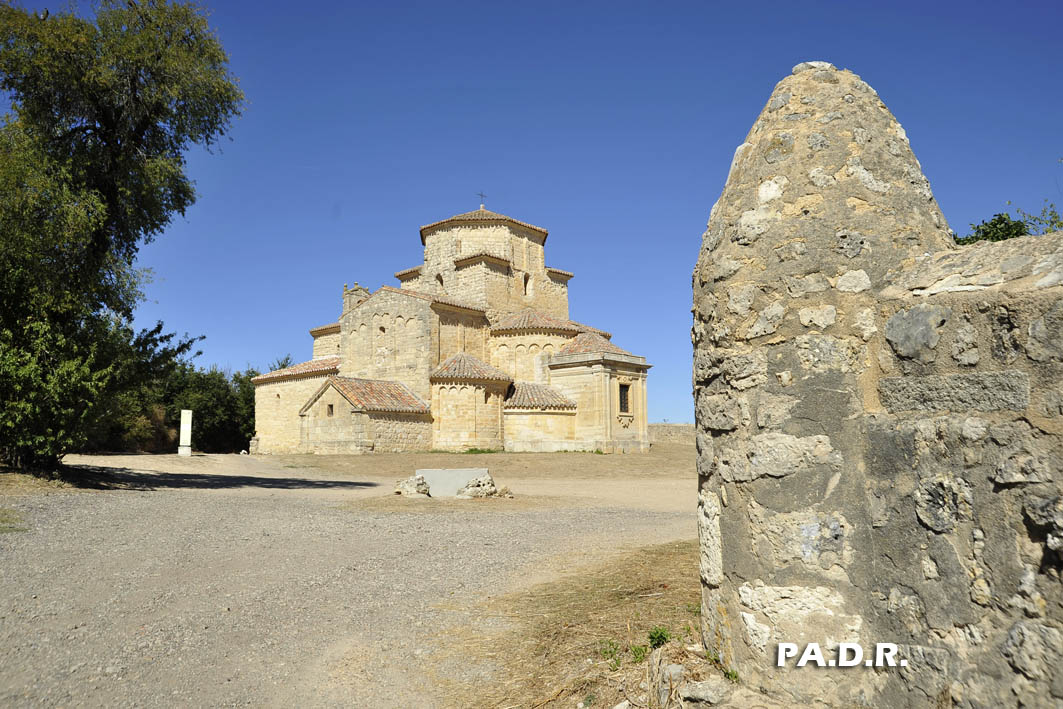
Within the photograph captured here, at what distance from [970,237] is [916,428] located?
15058mm

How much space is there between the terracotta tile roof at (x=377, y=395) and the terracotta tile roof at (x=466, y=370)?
5.13 ft

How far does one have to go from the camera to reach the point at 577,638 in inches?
189

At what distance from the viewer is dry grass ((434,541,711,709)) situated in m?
3.93

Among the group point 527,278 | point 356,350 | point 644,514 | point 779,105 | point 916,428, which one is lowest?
point 644,514

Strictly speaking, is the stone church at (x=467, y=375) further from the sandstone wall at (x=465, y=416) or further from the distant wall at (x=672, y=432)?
the distant wall at (x=672, y=432)

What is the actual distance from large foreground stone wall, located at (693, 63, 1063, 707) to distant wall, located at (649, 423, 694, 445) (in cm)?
3516

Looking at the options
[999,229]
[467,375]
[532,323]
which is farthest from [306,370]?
[999,229]

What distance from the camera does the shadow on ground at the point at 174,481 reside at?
49.7 ft

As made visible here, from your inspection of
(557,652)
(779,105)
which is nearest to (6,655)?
(557,652)

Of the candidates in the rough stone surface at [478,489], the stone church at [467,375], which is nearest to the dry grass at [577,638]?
the rough stone surface at [478,489]

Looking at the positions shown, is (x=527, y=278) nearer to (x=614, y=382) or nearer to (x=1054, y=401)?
(x=614, y=382)

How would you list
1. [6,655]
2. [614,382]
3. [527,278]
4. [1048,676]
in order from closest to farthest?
[1048,676]
[6,655]
[614,382]
[527,278]

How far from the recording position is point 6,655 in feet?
14.8

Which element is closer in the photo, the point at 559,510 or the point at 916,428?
the point at 916,428
